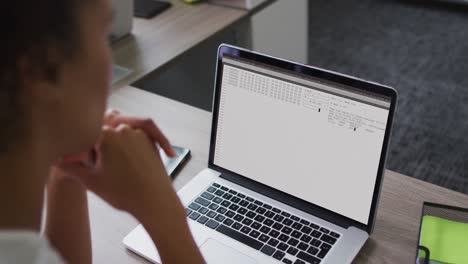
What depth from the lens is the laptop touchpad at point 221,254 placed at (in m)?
0.85

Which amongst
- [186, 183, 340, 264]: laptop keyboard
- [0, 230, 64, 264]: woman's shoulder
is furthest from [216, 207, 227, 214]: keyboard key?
[0, 230, 64, 264]: woman's shoulder

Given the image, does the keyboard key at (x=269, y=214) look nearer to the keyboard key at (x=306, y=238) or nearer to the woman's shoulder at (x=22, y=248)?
the keyboard key at (x=306, y=238)

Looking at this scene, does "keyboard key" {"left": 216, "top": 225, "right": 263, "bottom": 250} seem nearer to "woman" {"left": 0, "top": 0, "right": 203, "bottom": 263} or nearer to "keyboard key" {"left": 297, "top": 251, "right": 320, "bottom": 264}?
"keyboard key" {"left": 297, "top": 251, "right": 320, "bottom": 264}

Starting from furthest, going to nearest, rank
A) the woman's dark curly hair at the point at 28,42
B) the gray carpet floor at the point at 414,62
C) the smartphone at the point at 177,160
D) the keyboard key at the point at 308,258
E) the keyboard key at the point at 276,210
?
1. the gray carpet floor at the point at 414,62
2. the smartphone at the point at 177,160
3. the keyboard key at the point at 276,210
4. the keyboard key at the point at 308,258
5. the woman's dark curly hair at the point at 28,42

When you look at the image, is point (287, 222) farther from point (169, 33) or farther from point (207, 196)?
point (169, 33)

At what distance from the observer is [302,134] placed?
903 millimetres

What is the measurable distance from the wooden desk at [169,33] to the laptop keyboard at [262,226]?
555mm

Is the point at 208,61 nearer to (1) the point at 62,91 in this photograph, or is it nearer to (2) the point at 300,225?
(2) the point at 300,225

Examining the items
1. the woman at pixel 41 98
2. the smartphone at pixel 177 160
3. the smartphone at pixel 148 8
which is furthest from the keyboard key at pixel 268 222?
the smartphone at pixel 148 8

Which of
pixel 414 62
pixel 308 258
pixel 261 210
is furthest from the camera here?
pixel 414 62

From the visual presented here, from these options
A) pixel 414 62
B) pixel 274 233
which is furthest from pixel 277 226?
pixel 414 62

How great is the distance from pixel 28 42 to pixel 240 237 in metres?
0.54

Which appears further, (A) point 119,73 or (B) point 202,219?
(A) point 119,73

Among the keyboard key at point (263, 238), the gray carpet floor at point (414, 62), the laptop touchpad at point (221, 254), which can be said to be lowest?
the gray carpet floor at point (414, 62)
